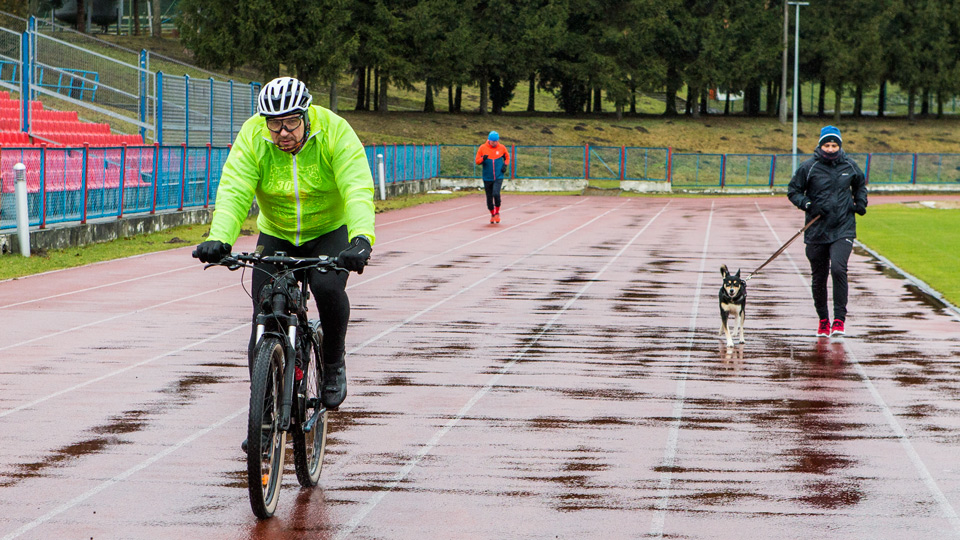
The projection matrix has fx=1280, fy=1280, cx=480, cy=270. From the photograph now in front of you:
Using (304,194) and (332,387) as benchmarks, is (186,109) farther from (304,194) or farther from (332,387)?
(304,194)

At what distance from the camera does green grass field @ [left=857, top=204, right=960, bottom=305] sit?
17797 mm

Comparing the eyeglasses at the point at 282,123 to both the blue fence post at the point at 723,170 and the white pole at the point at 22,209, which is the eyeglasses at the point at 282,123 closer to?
the white pole at the point at 22,209

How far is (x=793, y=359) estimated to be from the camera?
34.7ft

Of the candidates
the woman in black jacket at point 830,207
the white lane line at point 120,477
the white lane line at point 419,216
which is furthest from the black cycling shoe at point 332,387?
the white lane line at point 419,216

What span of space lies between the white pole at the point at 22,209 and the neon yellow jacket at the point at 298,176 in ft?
41.0

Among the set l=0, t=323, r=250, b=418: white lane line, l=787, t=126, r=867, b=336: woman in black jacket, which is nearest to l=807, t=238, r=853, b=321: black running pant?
l=787, t=126, r=867, b=336: woman in black jacket

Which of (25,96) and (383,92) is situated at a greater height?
(383,92)

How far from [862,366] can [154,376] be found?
217 inches

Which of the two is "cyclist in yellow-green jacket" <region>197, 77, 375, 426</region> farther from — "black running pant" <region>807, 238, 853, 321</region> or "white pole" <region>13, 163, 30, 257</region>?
"white pole" <region>13, 163, 30, 257</region>

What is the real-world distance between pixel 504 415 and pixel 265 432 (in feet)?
9.70

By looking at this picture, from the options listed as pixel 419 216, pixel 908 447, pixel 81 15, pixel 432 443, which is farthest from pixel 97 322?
pixel 81 15

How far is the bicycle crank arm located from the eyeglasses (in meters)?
1.35

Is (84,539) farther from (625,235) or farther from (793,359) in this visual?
(625,235)

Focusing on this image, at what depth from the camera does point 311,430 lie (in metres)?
6.02
